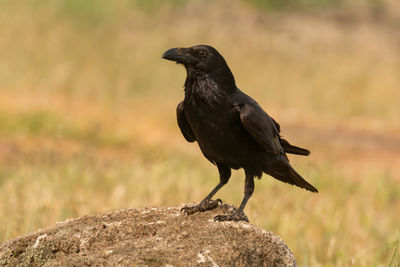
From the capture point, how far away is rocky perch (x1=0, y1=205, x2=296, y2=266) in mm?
2973

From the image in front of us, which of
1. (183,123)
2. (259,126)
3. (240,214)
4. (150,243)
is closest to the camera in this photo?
(150,243)

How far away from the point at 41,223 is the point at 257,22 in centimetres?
2495

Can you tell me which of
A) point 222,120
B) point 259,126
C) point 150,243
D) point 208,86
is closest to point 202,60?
point 208,86

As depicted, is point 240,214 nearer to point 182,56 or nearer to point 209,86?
point 209,86

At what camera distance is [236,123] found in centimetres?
372

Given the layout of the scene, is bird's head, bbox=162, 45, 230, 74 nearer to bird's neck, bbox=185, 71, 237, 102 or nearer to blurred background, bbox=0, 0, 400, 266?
bird's neck, bbox=185, 71, 237, 102

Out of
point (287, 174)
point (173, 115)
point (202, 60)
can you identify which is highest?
point (202, 60)

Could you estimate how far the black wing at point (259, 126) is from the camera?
3.67 meters

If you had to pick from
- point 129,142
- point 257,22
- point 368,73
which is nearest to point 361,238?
point 129,142

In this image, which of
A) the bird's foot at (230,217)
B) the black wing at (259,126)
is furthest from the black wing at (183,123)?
the bird's foot at (230,217)

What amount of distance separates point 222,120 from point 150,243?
85 cm

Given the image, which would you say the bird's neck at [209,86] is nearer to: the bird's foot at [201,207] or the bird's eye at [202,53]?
the bird's eye at [202,53]

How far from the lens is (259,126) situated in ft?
12.2

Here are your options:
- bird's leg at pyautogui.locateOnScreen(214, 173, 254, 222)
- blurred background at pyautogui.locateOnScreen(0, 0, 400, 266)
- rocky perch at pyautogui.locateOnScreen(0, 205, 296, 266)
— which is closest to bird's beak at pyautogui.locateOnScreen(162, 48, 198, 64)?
bird's leg at pyautogui.locateOnScreen(214, 173, 254, 222)
